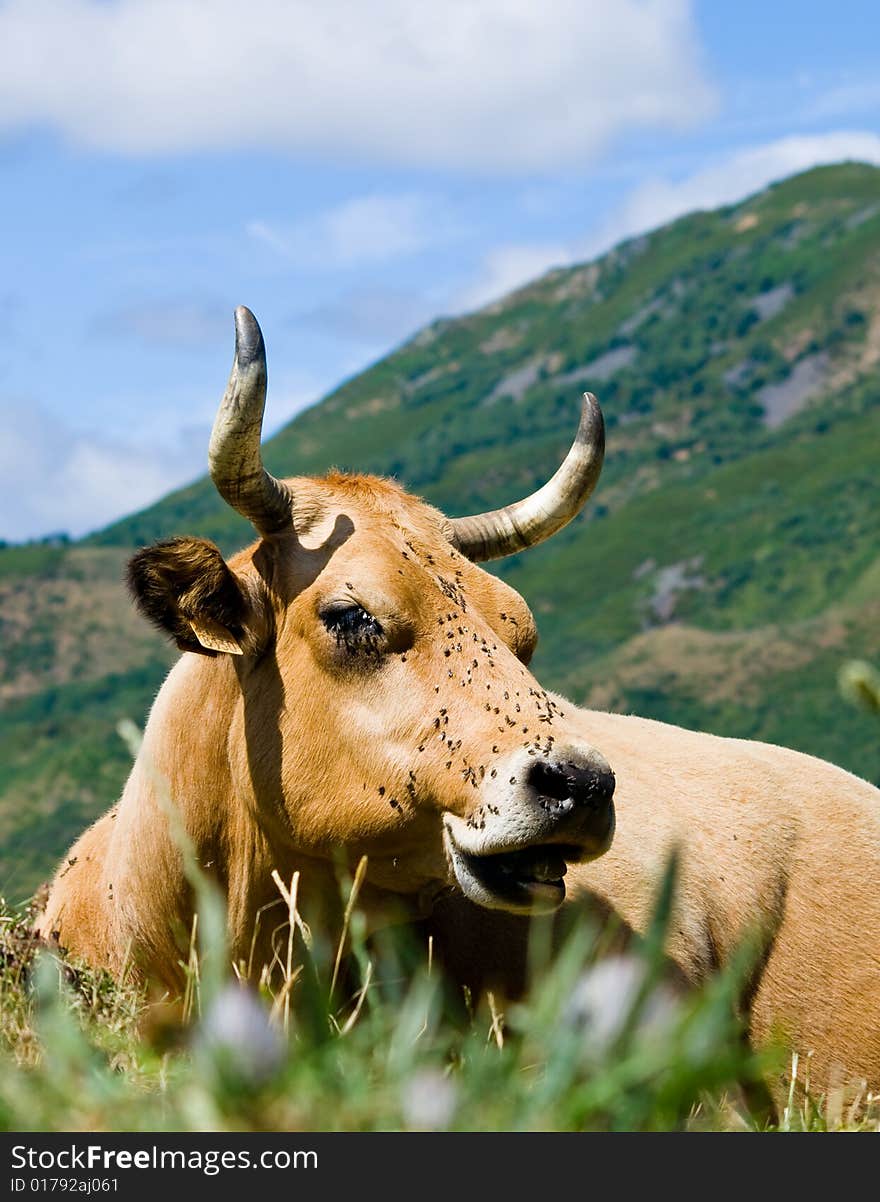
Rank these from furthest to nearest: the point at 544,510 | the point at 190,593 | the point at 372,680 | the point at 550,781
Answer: the point at 544,510
the point at 190,593
the point at 372,680
the point at 550,781

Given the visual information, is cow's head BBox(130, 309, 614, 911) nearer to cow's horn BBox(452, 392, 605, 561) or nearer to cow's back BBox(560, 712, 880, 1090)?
cow's horn BBox(452, 392, 605, 561)

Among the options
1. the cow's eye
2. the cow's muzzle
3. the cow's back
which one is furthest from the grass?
the cow's back

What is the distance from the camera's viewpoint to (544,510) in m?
8.84

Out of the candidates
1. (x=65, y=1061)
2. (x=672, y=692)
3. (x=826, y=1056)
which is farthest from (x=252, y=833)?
(x=672, y=692)

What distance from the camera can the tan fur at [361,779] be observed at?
275 inches

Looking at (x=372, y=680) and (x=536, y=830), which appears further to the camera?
(x=372, y=680)

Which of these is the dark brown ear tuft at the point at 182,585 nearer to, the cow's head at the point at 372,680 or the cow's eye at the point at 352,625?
the cow's head at the point at 372,680

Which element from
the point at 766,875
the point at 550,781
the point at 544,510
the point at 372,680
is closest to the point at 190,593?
the point at 372,680

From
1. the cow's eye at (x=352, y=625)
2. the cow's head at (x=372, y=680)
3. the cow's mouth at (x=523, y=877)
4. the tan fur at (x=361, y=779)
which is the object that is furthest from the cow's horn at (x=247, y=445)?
the cow's mouth at (x=523, y=877)

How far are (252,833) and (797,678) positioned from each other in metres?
140

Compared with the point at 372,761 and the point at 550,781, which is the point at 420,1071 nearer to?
the point at 550,781

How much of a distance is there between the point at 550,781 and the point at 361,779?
3.78 ft
